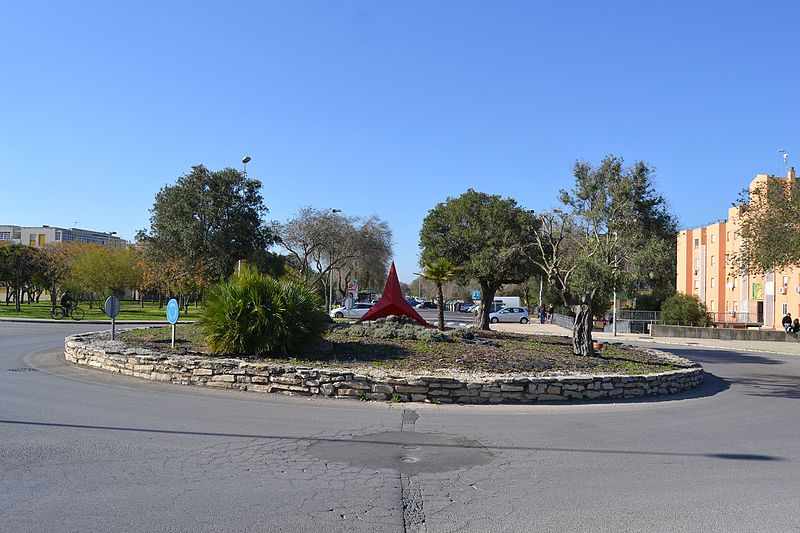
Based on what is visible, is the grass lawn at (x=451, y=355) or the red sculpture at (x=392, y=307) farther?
the red sculpture at (x=392, y=307)

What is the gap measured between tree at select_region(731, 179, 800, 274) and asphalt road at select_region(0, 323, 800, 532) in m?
16.1

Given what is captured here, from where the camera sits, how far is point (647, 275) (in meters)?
22.1

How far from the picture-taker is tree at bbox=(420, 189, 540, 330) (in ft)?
95.7

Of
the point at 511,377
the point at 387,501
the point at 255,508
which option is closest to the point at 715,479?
the point at 387,501

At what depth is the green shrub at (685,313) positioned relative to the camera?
46.1 meters

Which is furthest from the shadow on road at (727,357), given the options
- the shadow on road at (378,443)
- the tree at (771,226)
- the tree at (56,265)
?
the tree at (56,265)

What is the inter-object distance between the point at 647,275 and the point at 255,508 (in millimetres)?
19050

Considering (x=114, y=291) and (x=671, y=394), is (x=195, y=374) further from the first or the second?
(x=114, y=291)

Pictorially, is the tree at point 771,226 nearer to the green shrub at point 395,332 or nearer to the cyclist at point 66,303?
the green shrub at point 395,332

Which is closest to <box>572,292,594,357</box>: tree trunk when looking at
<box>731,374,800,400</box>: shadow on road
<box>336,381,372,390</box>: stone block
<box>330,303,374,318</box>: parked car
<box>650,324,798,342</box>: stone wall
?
<box>731,374,800,400</box>: shadow on road

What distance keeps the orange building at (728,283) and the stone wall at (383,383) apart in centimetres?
3315

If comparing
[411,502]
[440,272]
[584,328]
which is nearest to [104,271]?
[440,272]

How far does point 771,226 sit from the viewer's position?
26.7m

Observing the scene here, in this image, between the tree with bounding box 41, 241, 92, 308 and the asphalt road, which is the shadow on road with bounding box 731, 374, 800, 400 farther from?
the tree with bounding box 41, 241, 92, 308
